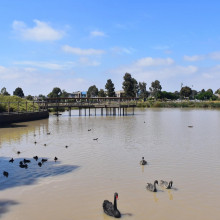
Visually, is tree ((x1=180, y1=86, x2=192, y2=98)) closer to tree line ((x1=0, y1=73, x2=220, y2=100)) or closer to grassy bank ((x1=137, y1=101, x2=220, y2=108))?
tree line ((x1=0, y1=73, x2=220, y2=100))

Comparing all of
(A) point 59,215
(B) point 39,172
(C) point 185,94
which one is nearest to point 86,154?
(B) point 39,172

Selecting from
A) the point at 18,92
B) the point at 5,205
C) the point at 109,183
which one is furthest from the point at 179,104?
the point at 5,205

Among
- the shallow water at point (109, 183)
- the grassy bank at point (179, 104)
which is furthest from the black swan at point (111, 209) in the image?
the grassy bank at point (179, 104)

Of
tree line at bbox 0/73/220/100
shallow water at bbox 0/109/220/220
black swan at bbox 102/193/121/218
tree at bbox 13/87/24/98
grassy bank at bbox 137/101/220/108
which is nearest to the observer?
black swan at bbox 102/193/121/218

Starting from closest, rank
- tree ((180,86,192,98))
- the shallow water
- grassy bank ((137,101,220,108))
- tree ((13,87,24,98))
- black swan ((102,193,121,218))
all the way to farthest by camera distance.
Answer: black swan ((102,193,121,218)) → the shallow water → grassy bank ((137,101,220,108)) → tree ((180,86,192,98)) → tree ((13,87,24,98))

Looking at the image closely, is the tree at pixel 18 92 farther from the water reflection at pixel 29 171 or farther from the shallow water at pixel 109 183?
the water reflection at pixel 29 171

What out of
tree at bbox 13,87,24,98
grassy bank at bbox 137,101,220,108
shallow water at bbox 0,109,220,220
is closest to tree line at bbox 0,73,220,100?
tree at bbox 13,87,24,98

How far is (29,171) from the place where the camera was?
15.8 m

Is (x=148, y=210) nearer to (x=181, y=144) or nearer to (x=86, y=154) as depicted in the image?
(x=86, y=154)

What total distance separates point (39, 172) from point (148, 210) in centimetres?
741

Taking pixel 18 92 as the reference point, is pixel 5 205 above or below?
below

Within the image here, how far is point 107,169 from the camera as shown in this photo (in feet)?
Result: 53.2

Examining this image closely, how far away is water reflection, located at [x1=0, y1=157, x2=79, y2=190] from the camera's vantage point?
45.1 ft

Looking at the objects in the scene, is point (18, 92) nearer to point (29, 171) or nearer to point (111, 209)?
point (29, 171)
